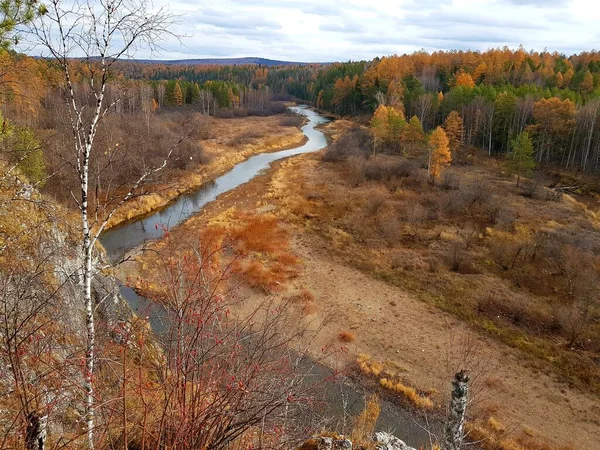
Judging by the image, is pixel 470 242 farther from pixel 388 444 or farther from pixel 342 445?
pixel 342 445

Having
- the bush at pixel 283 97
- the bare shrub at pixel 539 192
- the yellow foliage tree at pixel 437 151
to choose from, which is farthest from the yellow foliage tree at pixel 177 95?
the bare shrub at pixel 539 192

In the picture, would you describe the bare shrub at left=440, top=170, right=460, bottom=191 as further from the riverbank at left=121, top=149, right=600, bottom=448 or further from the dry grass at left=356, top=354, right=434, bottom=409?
the dry grass at left=356, top=354, right=434, bottom=409

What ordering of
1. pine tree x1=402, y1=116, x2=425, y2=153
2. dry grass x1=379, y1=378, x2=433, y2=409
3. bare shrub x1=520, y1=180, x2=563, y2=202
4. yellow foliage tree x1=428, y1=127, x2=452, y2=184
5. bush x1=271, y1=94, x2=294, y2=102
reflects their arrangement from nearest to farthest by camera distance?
1. dry grass x1=379, y1=378, x2=433, y2=409
2. bare shrub x1=520, y1=180, x2=563, y2=202
3. yellow foliage tree x1=428, y1=127, x2=452, y2=184
4. pine tree x1=402, y1=116, x2=425, y2=153
5. bush x1=271, y1=94, x2=294, y2=102

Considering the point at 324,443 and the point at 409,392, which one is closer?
the point at 324,443

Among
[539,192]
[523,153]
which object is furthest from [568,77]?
[539,192]

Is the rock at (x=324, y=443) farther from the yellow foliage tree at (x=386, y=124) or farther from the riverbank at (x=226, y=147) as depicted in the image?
the yellow foliage tree at (x=386, y=124)

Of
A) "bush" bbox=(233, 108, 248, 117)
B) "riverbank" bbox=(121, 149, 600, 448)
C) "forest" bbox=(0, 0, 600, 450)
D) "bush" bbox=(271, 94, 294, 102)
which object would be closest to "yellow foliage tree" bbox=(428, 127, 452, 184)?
"forest" bbox=(0, 0, 600, 450)
